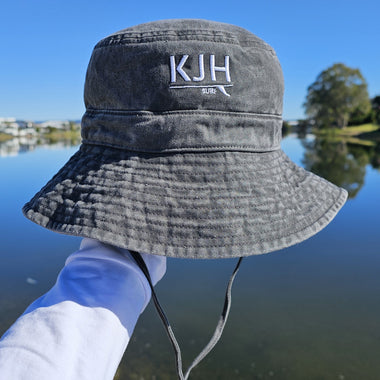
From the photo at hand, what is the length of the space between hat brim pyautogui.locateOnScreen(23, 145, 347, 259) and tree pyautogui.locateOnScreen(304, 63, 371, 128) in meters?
30.8

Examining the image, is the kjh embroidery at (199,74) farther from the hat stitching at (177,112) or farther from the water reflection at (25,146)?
the water reflection at (25,146)

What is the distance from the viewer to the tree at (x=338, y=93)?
2761 cm

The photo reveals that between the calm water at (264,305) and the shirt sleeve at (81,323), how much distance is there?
306 cm

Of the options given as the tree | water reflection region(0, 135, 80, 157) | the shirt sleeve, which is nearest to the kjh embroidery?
the shirt sleeve

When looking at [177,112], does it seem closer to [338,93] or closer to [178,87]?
[178,87]

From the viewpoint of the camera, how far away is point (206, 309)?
3.94 meters

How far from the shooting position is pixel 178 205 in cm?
55

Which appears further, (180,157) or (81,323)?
(180,157)

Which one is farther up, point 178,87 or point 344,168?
point 178,87

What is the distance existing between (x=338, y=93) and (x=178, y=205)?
31010 millimetres

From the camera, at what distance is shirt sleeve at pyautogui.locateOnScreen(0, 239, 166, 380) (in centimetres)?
38

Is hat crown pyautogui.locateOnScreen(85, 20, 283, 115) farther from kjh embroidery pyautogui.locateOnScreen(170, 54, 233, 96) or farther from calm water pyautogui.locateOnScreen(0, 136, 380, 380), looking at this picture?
calm water pyautogui.locateOnScreen(0, 136, 380, 380)

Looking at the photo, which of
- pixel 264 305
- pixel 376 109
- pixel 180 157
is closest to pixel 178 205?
Answer: pixel 180 157

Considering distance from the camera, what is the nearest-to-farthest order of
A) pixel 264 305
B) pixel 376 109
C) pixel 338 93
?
pixel 264 305 → pixel 338 93 → pixel 376 109
